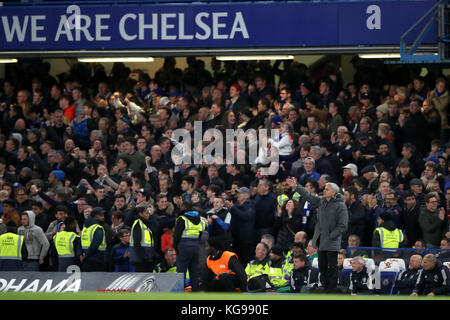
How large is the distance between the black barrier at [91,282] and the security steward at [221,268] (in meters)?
0.89

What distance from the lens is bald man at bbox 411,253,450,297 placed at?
13.4 metres

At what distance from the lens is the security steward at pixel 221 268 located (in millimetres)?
13781

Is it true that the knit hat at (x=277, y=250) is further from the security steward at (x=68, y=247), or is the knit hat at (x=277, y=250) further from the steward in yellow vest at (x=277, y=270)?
the security steward at (x=68, y=247)

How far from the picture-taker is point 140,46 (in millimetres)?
19188

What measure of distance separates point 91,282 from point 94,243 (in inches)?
92.0

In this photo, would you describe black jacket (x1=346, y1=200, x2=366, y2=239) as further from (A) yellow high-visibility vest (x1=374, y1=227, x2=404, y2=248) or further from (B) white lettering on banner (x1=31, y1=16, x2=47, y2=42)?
(B) white lettering on banner (x1=31, y1=16, x2=47, y2=42)

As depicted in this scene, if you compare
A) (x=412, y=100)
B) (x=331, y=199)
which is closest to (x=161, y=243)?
(x=331, y=199)

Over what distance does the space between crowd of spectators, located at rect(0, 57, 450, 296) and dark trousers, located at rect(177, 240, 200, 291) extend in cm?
26

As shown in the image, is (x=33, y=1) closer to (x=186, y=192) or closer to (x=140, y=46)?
(x=140, y=46)

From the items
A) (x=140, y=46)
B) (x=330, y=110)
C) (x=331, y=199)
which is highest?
(x=140, y=46)

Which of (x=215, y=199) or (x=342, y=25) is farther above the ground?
(x=342, y=25)

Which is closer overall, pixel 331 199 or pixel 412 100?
pixel 331 199

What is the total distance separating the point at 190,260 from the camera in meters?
15.1
